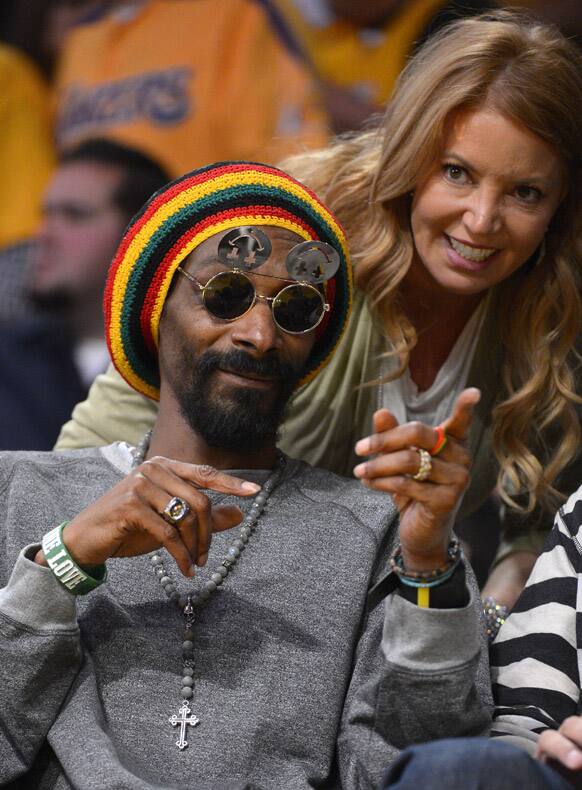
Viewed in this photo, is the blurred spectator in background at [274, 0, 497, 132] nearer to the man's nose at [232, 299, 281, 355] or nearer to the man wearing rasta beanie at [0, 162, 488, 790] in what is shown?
the man wearing rasta beanie at [0, 162, 488, 790]

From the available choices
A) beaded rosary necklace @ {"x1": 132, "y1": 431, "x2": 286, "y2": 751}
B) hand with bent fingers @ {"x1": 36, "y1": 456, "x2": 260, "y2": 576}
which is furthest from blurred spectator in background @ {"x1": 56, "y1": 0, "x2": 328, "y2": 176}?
hand with bent fingers @ {"x1": 36, "y1": 456, "x2": 260, "y2": 576}

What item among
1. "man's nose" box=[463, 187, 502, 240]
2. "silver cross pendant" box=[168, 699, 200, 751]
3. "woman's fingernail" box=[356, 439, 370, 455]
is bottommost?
"silver cross pendant" box=[168, 699, 200, 751]

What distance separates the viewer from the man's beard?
2.22 metres

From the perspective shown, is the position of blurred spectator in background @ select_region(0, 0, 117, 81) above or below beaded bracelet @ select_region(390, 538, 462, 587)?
above

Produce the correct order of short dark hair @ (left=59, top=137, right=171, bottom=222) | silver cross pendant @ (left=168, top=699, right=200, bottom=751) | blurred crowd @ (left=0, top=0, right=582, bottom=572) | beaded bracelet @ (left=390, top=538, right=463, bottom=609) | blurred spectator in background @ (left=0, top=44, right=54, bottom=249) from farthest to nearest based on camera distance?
blurred spectator in background @ (left=0, top=44, right=54, bottom=249), short dark hair @ (left=59, top=137, right=171, bottom=222), blurred crowd @ (left=0, top=0, right=582, bottom=572), silver cross pendant @ (left=168, top=699, right=200, bottom=751), beaded bracelet @ (left=390, top=538, right=463, bottom=609)

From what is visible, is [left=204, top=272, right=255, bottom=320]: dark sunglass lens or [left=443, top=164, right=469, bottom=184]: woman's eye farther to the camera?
[left=443, top=164, right=469, bottom=184]: woman's eye

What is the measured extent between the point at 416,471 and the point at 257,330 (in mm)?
569

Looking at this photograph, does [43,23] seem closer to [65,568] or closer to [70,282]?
[70,282]

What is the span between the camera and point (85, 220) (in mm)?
4062

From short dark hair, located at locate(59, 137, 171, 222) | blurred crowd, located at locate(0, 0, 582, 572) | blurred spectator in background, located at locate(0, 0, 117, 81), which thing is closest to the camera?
blurred crowd, located at locate(0, 0, 582, 572)

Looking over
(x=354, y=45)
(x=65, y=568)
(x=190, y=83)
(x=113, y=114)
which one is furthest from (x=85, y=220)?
(x=65, y=568)

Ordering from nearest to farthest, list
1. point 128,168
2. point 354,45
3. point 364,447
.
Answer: point 364,447 < point 354,45 < point 128,168

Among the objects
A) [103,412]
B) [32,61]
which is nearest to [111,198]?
[32,61]

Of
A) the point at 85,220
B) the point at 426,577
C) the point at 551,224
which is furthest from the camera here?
the point at 85,220
